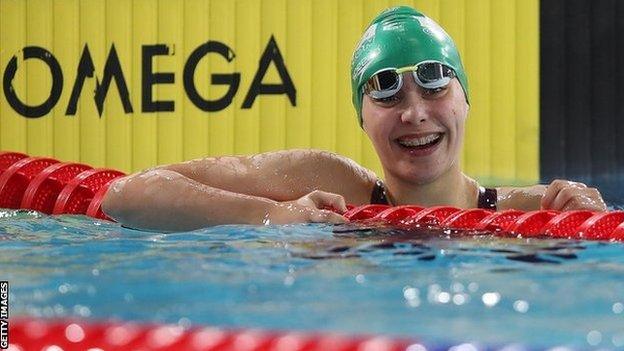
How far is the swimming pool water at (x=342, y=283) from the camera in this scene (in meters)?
1.40

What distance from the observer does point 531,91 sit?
5.01m

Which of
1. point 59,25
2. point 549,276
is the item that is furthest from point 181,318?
point 59,25

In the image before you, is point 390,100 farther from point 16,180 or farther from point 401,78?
point 16,180

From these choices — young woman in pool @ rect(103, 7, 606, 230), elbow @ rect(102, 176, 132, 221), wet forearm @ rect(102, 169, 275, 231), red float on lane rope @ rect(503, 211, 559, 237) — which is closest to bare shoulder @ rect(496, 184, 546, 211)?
young woman in pool @ rect(103, 7, 606, 230)

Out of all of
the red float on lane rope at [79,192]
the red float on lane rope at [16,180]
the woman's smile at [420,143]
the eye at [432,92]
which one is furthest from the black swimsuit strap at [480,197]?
the red float on lane rope at [16,180]

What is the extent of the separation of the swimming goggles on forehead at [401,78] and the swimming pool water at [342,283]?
47 cm

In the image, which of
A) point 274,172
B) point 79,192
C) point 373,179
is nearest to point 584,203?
point 373,179

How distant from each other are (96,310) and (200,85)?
3.69 meters

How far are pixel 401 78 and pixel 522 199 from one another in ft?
1.68

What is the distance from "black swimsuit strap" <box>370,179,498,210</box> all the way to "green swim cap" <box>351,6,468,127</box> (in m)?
0.20

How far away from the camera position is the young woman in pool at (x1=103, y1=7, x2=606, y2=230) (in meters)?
2.44

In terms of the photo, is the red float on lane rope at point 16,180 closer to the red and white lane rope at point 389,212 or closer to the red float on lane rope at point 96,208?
the red and white lane rope at point 389,212

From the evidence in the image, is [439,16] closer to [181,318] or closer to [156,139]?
[156,139]

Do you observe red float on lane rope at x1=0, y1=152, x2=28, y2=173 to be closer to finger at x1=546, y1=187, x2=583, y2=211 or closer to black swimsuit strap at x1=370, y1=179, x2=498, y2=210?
black swimsuit strap at x1=370, y1=179, x2=498, y2=210
